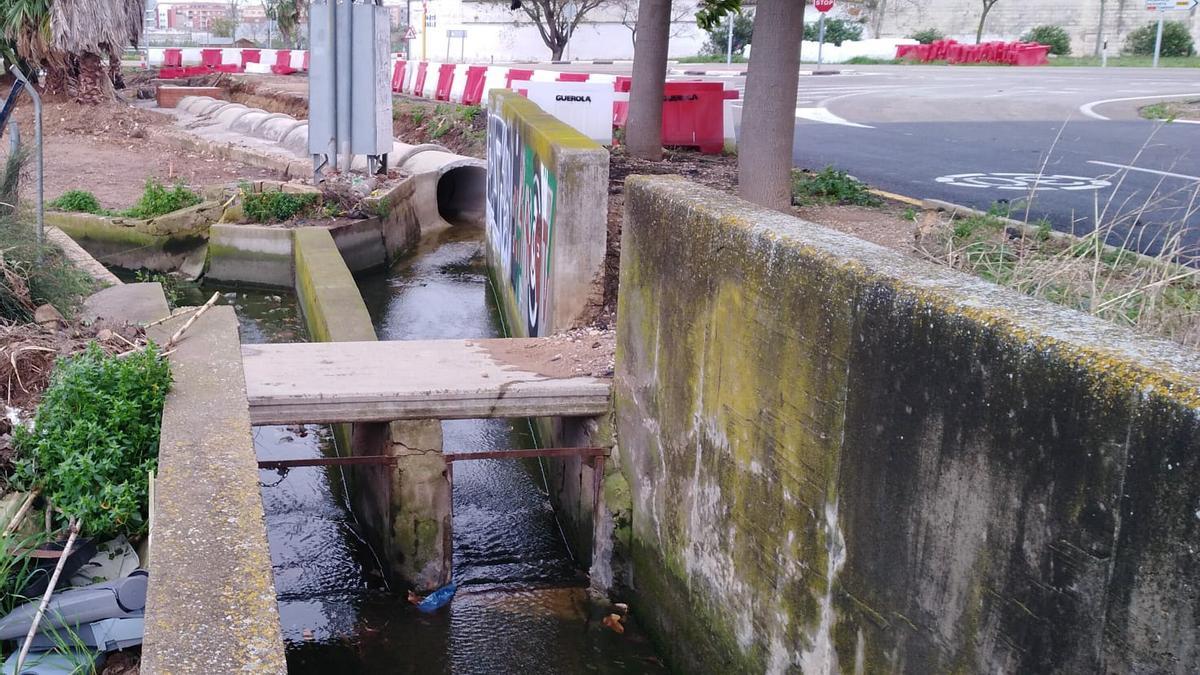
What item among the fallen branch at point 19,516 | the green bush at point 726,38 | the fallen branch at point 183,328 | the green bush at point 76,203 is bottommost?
the green bush at point 76,203

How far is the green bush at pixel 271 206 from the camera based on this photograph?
1354 cm

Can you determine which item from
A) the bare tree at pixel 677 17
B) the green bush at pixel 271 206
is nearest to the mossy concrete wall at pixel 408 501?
the green bush at pixel 271 206

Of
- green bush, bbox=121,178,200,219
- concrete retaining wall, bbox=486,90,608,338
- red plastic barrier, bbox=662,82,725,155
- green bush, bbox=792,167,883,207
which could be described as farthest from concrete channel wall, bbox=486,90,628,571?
green bush, bbox=121,178,200,219

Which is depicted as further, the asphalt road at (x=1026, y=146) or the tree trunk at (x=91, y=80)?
the tree trunk at (x=91, y=80)

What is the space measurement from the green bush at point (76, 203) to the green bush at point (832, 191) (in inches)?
320

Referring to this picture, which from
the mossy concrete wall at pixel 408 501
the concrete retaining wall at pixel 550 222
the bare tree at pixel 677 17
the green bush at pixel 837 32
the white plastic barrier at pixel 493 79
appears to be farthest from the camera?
Result: the green bush at pixel 837 32

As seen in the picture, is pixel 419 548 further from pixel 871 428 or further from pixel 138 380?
pixel 871 428

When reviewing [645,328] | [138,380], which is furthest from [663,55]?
[138,380]

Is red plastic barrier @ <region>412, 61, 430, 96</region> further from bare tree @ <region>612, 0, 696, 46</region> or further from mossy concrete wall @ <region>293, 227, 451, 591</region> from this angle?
bare tree @ <region>612, 0, 696, 46</region>

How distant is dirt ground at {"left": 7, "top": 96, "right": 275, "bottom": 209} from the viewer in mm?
15953

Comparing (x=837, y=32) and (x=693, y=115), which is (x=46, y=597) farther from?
(x=837, y=32)

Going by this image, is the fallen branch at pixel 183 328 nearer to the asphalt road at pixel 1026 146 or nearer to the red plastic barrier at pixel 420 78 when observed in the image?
the asphalt road at pixel 1026 146

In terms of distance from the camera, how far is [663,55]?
13945 millimetres

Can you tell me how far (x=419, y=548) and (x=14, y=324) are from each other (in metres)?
2.58
